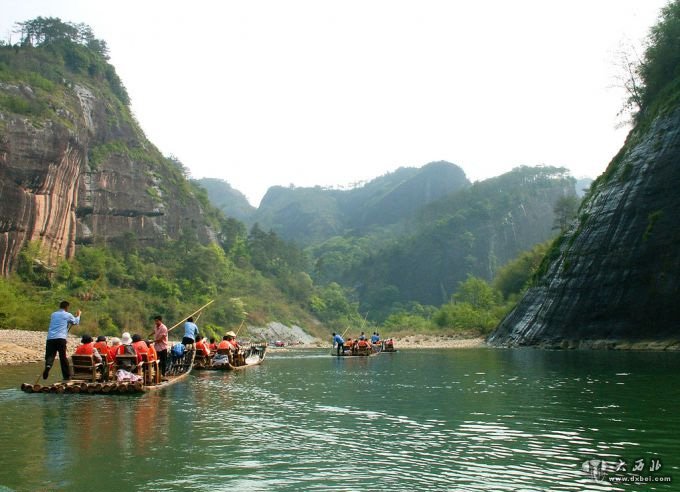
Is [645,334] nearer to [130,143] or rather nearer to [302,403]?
[302,403]

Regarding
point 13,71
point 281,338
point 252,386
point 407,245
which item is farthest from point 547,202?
point 252,386

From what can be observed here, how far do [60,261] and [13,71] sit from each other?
25.9 meters

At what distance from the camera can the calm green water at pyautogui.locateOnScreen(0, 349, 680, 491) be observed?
360 inches

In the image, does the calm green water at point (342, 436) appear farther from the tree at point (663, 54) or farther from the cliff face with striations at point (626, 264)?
the tree at point (663, 54)

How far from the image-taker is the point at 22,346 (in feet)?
117

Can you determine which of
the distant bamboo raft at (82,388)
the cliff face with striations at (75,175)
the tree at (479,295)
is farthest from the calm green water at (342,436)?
the tree at (479,295)

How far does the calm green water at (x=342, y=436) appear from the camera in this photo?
913cm

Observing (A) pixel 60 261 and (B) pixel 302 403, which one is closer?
(B) pixel 302 403

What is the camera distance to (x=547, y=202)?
17250 centimetres

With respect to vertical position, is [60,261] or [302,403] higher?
[60,261]

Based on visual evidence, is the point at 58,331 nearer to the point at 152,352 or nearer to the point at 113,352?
the point at 113,352

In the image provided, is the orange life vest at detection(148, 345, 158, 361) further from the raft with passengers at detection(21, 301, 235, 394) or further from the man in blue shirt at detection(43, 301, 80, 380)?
the man in blue shirt at detection(43, 301, 80, 380)

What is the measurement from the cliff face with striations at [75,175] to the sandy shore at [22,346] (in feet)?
67.7

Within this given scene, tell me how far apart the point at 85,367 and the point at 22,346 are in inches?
813
